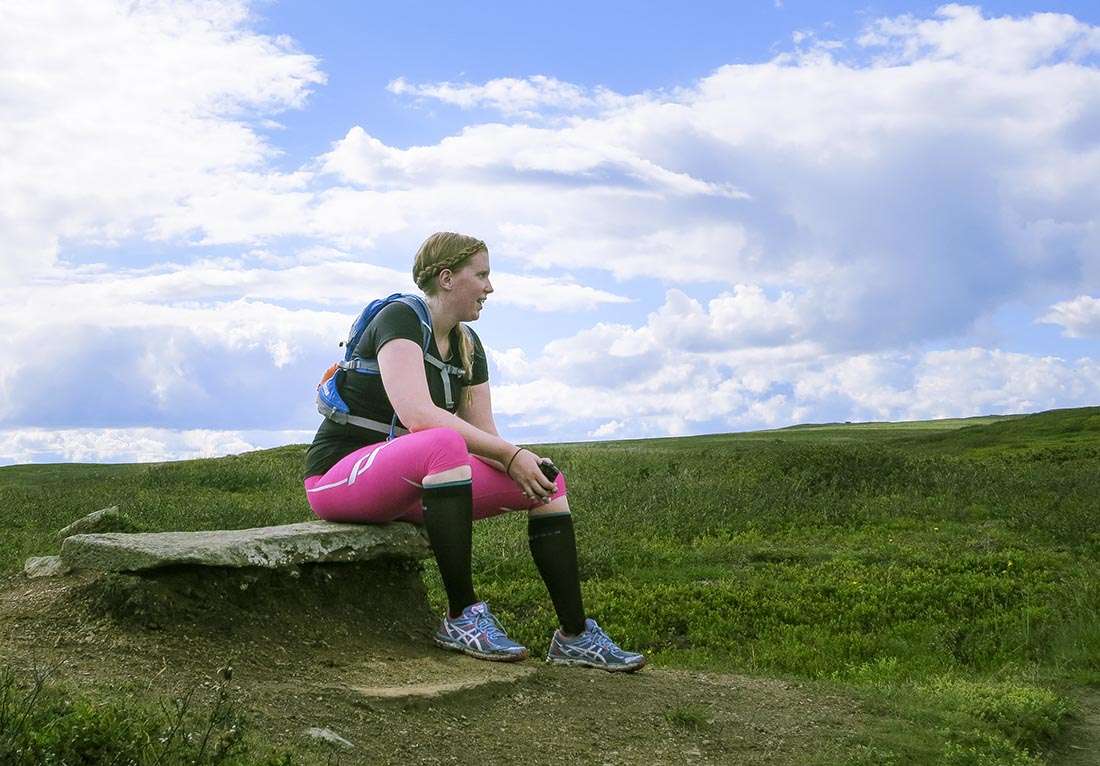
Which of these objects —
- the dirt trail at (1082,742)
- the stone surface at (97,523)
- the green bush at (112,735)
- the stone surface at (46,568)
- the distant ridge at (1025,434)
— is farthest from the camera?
the distant ridge at (1025,434)

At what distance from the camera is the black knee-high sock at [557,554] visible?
800 centimetres

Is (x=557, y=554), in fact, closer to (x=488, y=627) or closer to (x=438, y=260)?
(x=488, y=627)

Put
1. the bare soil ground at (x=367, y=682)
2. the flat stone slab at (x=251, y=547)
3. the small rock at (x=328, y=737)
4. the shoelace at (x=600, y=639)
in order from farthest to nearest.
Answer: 1. the shoelace at (x=600, y=639)
2. the flat stone slab at (x=251, y=547)
3. the bare soil ground at (x=367, y=682)
4. the small rock at (x=328, y=737)

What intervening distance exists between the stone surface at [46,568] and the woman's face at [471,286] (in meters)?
3.40

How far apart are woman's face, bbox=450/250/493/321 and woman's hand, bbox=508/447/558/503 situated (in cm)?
117

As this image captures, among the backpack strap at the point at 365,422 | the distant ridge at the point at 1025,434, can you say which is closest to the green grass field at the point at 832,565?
the backpack strap at the point at 365,422

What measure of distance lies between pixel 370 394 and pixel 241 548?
1.46 metres

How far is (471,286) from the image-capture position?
312 inches

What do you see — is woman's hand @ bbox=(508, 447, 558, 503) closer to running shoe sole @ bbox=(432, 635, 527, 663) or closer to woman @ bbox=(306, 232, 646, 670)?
woman @ bbox=(306, 232, 646, 670)

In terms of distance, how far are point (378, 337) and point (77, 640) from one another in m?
2.80

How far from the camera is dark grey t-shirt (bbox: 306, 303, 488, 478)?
796 centimetres

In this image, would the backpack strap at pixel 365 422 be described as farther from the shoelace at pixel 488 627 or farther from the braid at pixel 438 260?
the shoelace at pixel 488 627

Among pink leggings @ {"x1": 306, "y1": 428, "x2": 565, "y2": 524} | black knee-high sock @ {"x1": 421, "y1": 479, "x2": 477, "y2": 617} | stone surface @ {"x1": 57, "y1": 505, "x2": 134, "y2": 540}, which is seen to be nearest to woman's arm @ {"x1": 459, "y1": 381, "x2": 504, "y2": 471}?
pink leggings @ {"x1": 306, "y1": 428, "x2": 565, "y2": 524}

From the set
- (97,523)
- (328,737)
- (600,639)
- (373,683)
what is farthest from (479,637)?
(97,523)
